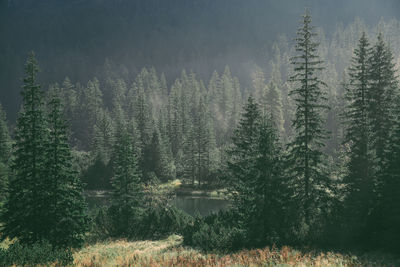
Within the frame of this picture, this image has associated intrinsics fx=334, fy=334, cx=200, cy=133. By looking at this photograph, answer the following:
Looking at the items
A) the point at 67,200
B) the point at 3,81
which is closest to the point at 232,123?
the point at 67,200

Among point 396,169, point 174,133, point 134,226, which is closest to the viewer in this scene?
point 396,169

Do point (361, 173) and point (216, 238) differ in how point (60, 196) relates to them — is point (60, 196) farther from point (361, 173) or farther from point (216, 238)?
point (361, 173)

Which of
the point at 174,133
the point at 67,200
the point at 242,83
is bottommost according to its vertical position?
the point at 67,200

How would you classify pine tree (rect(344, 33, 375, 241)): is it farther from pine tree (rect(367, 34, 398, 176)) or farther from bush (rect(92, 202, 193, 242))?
bush (rect(92, 202, 193, 242))

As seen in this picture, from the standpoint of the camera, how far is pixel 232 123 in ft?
316

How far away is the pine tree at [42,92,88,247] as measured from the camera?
22.7 m

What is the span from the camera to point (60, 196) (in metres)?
23.0

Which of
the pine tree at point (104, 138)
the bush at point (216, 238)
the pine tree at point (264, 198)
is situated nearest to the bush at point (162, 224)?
the bush at point (216, 238)

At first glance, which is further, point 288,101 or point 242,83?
point 242,83

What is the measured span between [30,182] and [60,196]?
239 cm

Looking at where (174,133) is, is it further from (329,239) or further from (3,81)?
(3,81)

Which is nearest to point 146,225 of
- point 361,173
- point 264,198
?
point 264,198

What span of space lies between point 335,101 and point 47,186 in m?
84.7

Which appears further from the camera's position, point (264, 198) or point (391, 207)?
point (264, 198)
